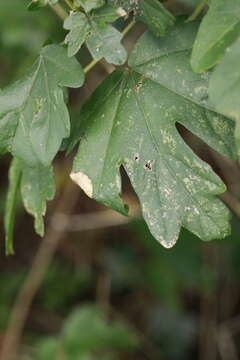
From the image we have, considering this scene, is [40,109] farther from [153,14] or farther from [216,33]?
[216,33]

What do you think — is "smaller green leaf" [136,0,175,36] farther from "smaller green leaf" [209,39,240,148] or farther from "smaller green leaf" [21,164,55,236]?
"smaller green leaf" [21,164,55,236]

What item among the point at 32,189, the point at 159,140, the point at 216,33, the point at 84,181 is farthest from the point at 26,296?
the point at 216,33

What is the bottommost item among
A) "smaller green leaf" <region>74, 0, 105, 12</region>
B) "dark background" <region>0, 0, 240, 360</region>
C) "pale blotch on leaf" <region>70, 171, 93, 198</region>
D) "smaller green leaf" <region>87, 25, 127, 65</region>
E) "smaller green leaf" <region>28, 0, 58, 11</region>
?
"dark background" <region>0, 0, 240, 360</region>

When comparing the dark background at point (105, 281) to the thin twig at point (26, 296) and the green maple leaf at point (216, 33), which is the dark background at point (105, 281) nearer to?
the thin twig at point (26, 296)

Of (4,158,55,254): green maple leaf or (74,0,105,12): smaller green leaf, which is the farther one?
(4,158,55,254): green maple leaf

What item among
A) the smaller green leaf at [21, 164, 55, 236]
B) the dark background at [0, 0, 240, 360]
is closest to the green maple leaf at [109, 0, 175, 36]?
the smaller green leaf at [21, 164, 55, 236]

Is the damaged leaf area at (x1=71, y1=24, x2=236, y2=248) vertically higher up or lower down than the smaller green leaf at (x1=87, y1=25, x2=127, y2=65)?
lower down
